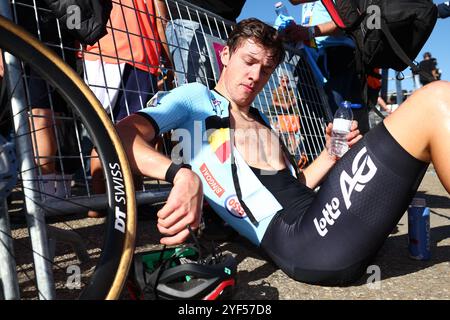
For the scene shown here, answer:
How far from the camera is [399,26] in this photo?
2.41m

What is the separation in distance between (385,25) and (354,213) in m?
1.50

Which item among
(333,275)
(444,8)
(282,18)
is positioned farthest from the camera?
(282,18)

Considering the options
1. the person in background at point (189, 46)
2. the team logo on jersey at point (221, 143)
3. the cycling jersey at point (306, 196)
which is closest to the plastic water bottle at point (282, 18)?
the person in background at point (189, 46)

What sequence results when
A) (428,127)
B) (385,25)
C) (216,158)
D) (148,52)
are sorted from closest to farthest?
(428,127) < (216,158) < (385,25) < (148,52)

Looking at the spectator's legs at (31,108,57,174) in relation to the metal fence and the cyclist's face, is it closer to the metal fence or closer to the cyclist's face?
the metal fence

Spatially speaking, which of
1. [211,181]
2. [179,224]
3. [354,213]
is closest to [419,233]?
[354,213]

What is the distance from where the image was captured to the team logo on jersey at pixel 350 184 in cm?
147

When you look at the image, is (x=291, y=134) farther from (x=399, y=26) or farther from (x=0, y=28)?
(x=0, y=28)

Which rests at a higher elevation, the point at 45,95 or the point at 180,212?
the point at 45,95

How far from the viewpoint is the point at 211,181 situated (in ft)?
6.08

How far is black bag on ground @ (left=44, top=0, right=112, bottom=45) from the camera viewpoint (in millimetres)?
1512

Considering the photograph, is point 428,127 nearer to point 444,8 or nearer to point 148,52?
point 444,8
